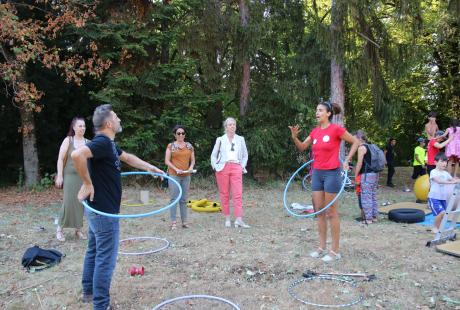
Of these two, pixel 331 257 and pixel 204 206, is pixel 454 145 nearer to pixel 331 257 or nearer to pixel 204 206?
pixel 204 206

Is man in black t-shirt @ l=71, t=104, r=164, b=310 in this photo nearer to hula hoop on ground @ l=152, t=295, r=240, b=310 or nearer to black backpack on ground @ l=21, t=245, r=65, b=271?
hula hoop on ground @ l=152, t=295, r=240, b=310

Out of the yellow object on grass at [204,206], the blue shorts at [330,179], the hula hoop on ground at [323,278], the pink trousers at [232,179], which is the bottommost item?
the yellow object on grass at [204,206]

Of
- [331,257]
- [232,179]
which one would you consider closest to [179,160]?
[232,179]

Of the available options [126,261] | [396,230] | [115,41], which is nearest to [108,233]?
[126,261]

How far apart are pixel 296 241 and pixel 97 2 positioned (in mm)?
8822

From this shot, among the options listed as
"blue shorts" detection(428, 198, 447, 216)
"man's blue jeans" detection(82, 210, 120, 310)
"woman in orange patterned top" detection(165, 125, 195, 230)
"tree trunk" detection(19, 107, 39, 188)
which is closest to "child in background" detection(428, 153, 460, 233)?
"blue shorts" detection(428, 198, 447, 216)

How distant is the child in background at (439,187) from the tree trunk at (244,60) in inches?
291

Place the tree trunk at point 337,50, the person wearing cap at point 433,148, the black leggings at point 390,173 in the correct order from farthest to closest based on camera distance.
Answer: the black leggings at point 390,173 → the tree trunk at point 337,50 → the person wearing cap at point 433,148

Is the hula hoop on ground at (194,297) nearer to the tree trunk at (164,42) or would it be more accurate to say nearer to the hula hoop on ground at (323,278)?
the hula hoop on ground at (323,278)

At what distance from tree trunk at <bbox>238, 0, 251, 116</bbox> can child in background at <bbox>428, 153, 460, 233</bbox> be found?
7390 millimetres

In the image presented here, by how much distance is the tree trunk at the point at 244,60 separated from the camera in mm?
12484

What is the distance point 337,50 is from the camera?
11.4 meters

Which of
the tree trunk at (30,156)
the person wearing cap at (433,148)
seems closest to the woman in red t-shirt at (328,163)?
the person wearing cap at (433,148)

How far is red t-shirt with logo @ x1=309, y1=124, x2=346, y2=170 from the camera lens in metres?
4.95
